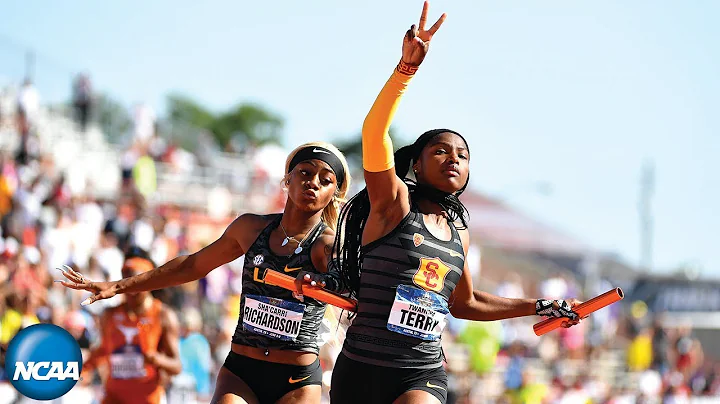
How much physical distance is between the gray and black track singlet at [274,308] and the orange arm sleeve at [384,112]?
49.9 inches

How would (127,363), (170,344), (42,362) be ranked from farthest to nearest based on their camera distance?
1. (170,344)
2. (127,363)
3. (42,362)

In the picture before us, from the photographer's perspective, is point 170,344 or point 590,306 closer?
point 590,306

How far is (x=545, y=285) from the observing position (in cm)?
2197

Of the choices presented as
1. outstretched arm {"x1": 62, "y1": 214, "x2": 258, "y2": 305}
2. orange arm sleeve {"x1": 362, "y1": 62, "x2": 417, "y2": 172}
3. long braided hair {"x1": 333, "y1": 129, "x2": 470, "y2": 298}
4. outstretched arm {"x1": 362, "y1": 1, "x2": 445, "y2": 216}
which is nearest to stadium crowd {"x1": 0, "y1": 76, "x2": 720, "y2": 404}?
outstretched arm {"x1": 62, "y1": 214, "x2": 258, "y2": 305}

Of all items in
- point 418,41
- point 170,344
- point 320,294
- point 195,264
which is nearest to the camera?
point 418,41

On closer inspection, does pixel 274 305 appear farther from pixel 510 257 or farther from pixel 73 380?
pixel 510 257

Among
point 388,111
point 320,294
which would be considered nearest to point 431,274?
point 320,294

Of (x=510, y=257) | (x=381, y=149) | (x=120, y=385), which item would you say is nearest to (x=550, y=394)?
(x=120, y=385)

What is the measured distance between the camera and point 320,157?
6.21m

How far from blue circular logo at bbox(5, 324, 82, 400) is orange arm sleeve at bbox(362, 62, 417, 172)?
2679 millimetres

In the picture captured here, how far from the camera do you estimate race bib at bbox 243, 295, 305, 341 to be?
6.11m

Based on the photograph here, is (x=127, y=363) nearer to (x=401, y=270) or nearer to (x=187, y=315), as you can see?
(x=401, y=270)

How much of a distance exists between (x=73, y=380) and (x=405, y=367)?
2.46 metres

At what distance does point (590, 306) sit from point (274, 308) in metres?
1.72
